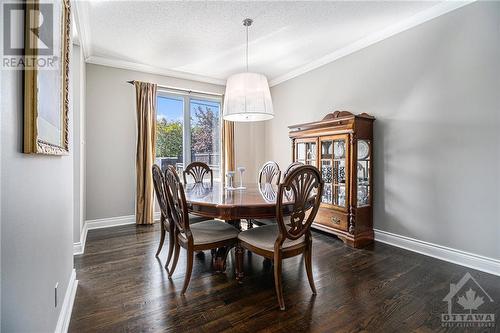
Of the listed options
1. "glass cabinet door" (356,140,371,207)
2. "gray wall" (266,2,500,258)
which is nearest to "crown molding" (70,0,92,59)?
"gray wall" (266,2,500,258)

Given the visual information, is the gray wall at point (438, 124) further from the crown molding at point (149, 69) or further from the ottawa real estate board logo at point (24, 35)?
the ottawa real estate board logo at point (24, 35)

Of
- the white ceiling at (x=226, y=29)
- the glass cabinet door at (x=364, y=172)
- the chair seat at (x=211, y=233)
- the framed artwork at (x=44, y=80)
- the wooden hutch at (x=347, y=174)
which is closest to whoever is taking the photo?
the framed artwork at (x=44, y=80)

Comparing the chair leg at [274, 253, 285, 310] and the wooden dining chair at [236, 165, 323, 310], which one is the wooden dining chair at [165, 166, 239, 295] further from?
the chair leg at [274, 253, 285, 310]

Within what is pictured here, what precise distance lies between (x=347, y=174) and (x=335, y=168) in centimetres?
23

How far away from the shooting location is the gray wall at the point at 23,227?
0.75 meters

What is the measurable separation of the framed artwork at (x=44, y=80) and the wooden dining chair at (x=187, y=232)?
0.75 m

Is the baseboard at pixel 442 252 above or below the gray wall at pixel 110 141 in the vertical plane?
below

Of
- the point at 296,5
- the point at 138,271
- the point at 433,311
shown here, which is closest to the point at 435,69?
the point at 296,5

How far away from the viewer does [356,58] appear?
3.48 metres

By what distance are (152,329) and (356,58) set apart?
3780 millimetres

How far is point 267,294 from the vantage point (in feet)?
6.44

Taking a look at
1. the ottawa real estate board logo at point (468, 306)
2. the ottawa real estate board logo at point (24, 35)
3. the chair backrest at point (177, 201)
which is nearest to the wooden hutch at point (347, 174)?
the ottawa real estate board logo at point (468, 306)

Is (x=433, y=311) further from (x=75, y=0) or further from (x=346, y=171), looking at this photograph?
(x=75, y=0)

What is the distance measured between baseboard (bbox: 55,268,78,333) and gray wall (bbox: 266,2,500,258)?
10.6 feet
